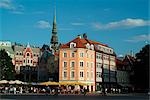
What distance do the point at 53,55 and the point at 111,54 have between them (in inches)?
755

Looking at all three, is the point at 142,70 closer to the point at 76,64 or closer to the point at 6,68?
the point at 76,64

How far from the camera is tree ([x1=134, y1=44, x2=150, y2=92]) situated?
85438 millimetres

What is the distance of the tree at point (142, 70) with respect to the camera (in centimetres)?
8544

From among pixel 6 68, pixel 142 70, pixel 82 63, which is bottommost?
pixel 142 70

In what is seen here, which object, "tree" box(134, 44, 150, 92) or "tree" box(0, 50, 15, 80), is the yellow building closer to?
"tree" box(134, 44, 150, 92)

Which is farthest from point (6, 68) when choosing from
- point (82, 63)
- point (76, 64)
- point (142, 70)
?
point (142, 70)

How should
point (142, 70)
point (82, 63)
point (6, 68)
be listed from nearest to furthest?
1. point (142, 70)
2. point (82, 63)
3. point (6, 68)

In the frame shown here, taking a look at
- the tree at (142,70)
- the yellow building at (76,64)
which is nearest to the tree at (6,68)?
the yellow building at (76,64)

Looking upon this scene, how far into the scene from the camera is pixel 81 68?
87.6m

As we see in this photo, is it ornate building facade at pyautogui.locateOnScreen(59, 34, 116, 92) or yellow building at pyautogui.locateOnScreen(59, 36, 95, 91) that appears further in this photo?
ornate building facade at pyautogui.locateOnScreen(59, 34, 116, 92)

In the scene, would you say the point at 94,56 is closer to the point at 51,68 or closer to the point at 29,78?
the point at 51,68

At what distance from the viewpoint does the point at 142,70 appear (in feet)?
288

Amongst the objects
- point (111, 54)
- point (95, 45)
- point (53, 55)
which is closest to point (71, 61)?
point (95, 45)

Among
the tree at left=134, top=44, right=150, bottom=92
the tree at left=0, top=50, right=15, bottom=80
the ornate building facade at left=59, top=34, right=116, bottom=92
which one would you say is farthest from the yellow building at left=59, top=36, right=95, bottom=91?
the tree at left=0, top=50, right=15, bottom=80
